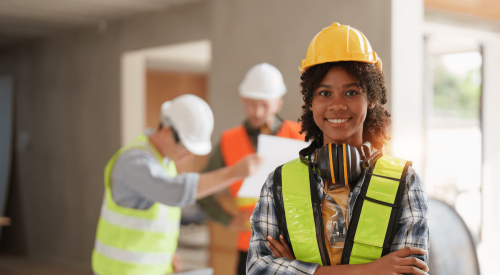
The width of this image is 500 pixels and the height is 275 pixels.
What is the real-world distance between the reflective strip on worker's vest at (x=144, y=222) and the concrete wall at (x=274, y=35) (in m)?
1.32

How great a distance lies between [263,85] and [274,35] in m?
0.64

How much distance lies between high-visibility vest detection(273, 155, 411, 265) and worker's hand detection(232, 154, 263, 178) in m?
1.17

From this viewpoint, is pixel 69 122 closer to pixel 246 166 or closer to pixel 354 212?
pixel 246 166

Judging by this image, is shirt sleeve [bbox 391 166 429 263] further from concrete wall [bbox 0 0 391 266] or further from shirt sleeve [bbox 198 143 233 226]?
shirt sleeve [bbox 198 143 233 226]

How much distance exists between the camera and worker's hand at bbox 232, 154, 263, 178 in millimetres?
2519

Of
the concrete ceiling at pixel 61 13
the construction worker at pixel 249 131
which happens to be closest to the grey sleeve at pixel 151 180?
the construction worker at pixel 249 131

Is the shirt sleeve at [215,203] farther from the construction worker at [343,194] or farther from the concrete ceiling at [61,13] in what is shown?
the concrete ceiling at [61,13]

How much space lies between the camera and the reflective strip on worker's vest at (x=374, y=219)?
1.19 m

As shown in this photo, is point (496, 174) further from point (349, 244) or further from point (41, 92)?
point (41, 92)

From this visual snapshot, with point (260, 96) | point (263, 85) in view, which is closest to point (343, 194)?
point (260, 96)

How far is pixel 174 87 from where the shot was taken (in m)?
6.73

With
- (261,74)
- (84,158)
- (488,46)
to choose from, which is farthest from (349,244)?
(84,158)

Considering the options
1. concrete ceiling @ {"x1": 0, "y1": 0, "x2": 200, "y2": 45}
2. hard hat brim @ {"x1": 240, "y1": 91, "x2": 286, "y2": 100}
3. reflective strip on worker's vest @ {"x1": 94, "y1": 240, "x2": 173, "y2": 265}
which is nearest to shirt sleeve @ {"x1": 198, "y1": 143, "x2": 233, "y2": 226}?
hard hat brim @ {"x1": 240, "y1": 91, "x2": 286, "y2": 100}

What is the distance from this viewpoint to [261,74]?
3312mm
